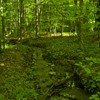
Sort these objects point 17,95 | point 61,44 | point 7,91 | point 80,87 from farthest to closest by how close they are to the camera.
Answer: point 61,44
point 80,87
point 7,91
point 17,95

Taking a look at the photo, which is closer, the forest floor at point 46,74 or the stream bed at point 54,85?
the forest floor at point 46,74

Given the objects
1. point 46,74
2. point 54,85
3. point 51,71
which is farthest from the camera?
point 51,71

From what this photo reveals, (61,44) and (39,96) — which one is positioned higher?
(61,44)

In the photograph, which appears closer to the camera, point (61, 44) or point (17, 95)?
point (17, 95)

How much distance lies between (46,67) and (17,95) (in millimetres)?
5212

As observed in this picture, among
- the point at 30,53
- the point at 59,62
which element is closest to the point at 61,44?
the point at 30,53

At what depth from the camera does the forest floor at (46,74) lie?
12242 millimetres

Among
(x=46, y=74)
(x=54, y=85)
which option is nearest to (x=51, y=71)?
(x=46, y=74)

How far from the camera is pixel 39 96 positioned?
11.9 metres

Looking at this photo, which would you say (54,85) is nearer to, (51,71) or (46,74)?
(46,74)

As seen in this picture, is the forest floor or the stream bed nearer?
the forest floor

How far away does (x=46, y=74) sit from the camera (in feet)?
49.3

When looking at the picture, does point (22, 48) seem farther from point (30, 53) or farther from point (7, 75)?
point (7, 75)

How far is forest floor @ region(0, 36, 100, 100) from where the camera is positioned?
12.2 meters
